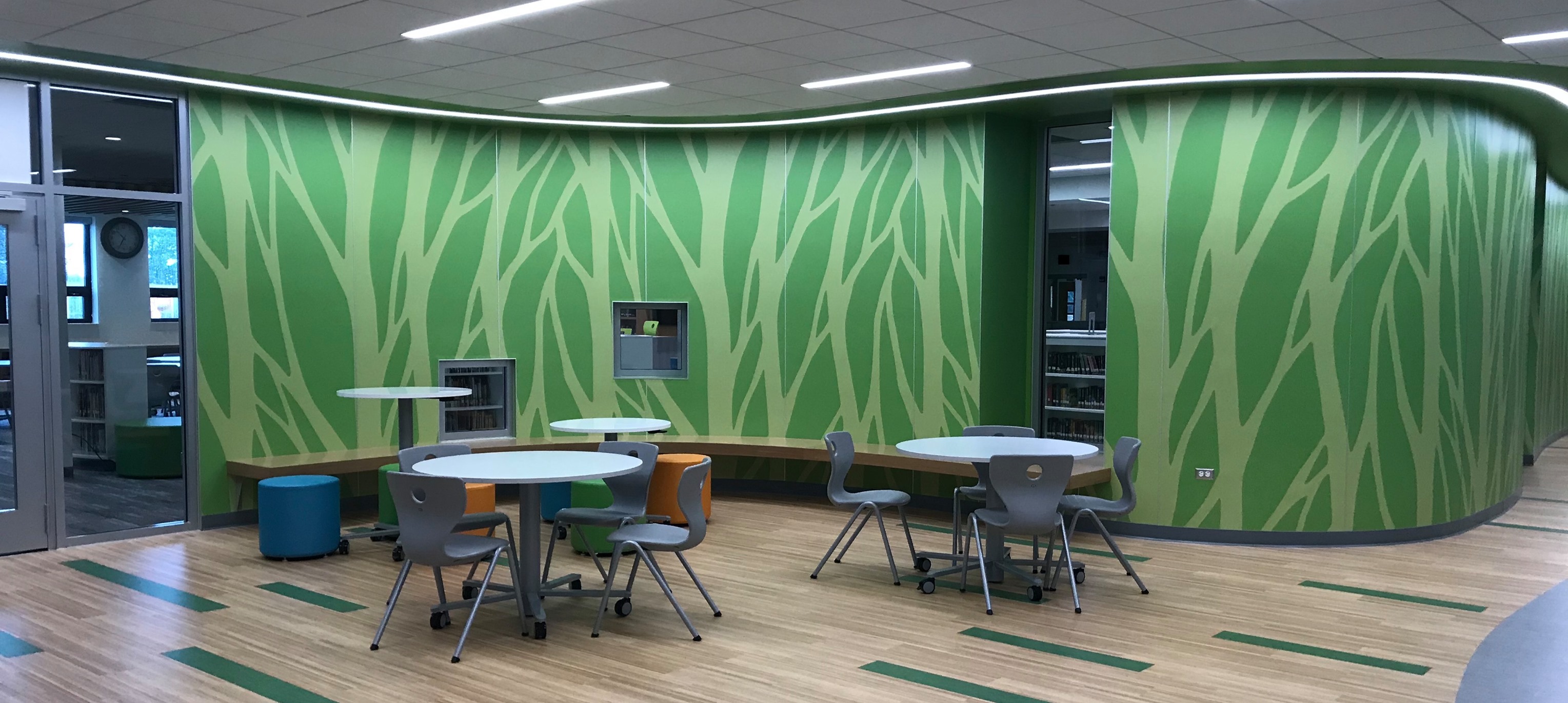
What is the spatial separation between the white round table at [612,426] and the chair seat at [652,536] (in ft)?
7.18

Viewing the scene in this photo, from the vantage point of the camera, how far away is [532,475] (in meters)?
5.37

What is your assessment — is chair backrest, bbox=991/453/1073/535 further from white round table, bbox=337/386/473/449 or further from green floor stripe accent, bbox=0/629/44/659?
green floor stripe accent, bbox=0/629/44/659

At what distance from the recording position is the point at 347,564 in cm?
723

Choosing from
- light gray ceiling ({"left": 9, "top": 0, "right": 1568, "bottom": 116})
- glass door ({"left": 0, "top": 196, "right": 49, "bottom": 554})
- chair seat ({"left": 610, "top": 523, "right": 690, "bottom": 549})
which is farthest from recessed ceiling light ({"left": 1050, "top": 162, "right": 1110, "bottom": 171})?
glass door ({"left": 0, "top": 196, "right": 49, "bottom": 554})

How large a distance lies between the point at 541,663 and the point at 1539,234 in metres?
11.7

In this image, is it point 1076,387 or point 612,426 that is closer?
point 612,426

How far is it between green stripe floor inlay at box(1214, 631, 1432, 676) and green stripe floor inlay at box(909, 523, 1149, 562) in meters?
1.45

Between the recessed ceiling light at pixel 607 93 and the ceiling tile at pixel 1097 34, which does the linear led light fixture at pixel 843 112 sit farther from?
the ceiling tile at pixel 1097 34

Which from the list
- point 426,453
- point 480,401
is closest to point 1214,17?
point 426,453

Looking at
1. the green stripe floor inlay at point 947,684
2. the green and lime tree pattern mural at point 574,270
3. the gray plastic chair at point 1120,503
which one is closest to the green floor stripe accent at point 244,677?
the green stripe floor inlay at point 947,684

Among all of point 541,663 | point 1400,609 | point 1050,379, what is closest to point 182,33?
point 541,663

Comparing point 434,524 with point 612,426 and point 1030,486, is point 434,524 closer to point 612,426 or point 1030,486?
point 1030,486

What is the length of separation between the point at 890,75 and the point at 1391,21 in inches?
116

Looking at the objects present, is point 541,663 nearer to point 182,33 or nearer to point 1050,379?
point 182,33
